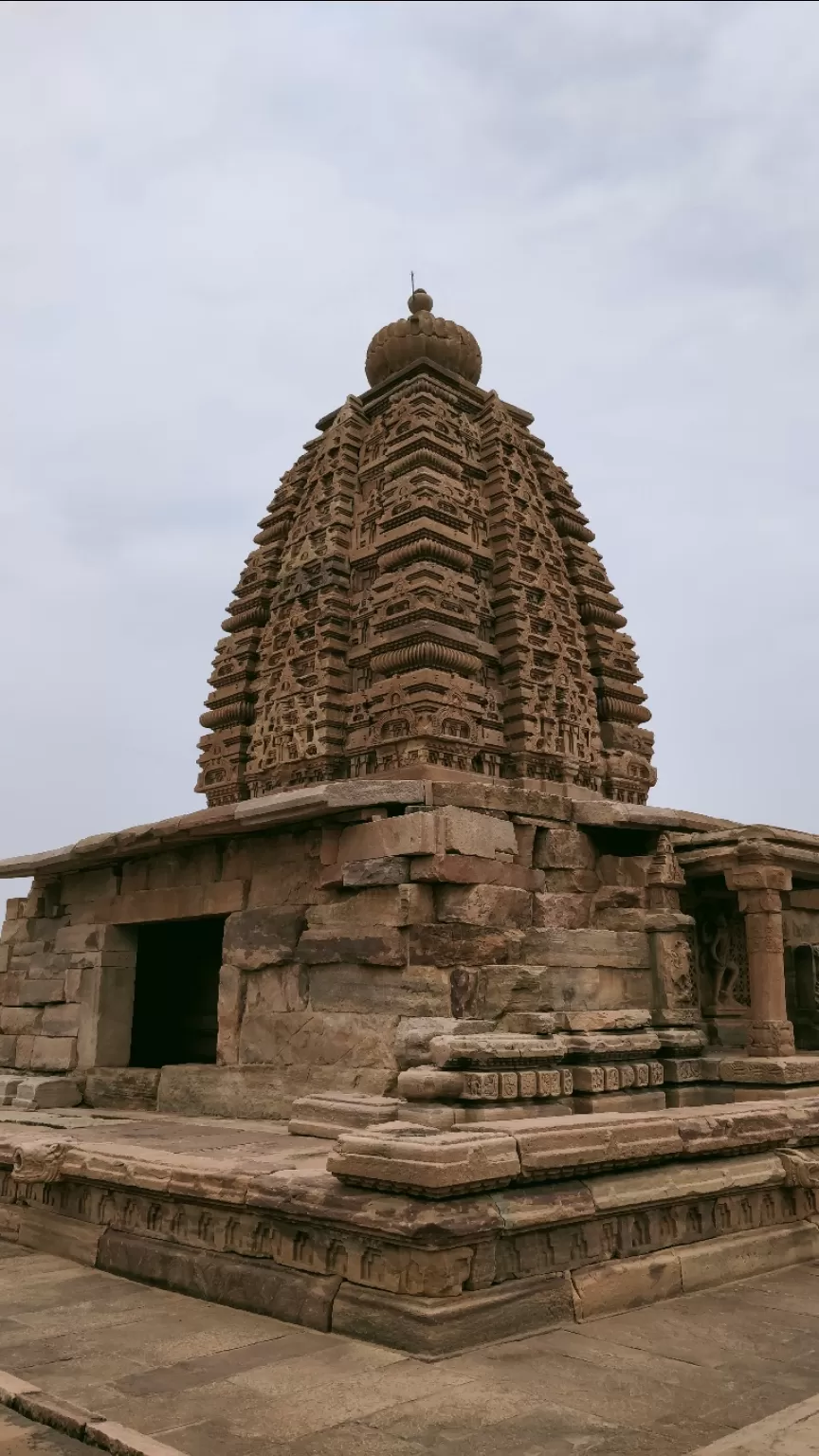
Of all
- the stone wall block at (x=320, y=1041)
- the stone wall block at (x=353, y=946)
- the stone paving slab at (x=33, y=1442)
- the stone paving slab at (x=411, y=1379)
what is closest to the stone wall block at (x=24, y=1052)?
the stone wall block at (x=320, y=1041)

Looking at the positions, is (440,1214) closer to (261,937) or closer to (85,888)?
(261,937)

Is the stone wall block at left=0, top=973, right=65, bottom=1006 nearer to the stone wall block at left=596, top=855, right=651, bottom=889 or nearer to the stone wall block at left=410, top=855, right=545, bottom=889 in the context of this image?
the stone wall block at left=410, top=855, right=545, bottom=889

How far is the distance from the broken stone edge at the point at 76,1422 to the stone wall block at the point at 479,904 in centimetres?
387

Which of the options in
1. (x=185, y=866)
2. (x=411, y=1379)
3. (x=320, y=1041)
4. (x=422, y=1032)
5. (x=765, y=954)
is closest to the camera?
(x=411, y=1379)

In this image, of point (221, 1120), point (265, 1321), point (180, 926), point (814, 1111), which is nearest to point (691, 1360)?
point (265, 1321)

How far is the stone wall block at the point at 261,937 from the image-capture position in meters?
7.77

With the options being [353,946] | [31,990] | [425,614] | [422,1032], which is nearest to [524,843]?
[353,946]

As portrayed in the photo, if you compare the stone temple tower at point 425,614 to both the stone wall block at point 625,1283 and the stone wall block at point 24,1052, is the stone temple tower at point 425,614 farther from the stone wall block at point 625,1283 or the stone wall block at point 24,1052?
the stone wall block at point 625,1283

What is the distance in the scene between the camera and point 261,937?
8.00 meters

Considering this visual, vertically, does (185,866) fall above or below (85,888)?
above

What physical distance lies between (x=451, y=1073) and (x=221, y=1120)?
2758 mm

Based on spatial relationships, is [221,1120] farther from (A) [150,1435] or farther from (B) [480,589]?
(B) [480,589]

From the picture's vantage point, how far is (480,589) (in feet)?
33.0

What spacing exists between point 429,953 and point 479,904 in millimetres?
497
